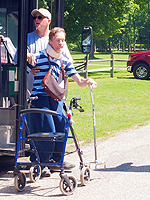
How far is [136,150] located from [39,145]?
2185mm

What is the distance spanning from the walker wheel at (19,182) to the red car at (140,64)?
13.9 m

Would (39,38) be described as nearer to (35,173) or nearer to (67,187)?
Result: (35,173)

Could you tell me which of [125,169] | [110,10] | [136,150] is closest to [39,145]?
[125,169]

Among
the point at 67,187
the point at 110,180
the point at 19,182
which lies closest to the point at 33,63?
the point at 19,182

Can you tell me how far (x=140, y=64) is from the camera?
57.3ft

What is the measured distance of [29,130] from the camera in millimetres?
4703

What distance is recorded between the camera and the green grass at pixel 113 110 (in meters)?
7.83

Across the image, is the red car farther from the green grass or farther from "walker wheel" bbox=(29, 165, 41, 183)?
"walker wheel" bbox=(29, 165, 41, 183)

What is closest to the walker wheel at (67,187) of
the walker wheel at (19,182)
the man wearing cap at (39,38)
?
the walker wheel at (19,182)

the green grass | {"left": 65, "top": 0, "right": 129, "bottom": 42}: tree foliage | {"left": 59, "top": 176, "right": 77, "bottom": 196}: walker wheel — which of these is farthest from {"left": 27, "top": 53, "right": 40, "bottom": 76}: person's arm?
{"left": 65, "top": 0, "right": 129, "bottom": 42}: tree foliage

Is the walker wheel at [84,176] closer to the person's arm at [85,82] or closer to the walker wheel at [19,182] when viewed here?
the walker wheel at [19,182]

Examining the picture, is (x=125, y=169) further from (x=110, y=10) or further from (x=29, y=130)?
(x=110, y=10)

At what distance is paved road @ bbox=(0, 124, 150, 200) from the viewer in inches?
161

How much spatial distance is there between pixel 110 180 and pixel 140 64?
13386 mm
